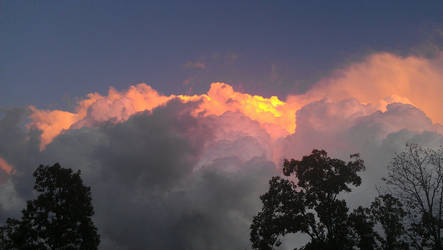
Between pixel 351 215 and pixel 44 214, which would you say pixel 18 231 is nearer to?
pixel 44 214

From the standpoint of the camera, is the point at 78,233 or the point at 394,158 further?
the point at 78,233

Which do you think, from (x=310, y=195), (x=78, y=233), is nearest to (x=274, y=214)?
(x=310, y=195)

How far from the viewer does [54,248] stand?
34.2 metres

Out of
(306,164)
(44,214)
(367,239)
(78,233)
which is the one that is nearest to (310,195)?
(306,164)

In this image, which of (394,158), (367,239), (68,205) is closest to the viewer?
(394,158)

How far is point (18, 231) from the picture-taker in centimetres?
3369

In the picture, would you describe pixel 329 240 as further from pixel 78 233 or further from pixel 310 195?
pixel 78 233

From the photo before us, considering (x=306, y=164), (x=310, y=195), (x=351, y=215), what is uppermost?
(x=306, y=164)

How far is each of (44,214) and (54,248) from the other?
12.3 ft

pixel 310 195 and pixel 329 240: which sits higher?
pixel 310 195

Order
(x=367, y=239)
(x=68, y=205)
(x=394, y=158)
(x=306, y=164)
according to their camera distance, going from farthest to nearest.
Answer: (x=68, y=205)
(x=306, y=164)
(x=367, y=239)
(x=394, y=158)

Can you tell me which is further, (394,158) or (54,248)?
(54,248)

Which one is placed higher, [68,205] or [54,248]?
[68,205]

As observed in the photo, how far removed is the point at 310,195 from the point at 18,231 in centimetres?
3041
